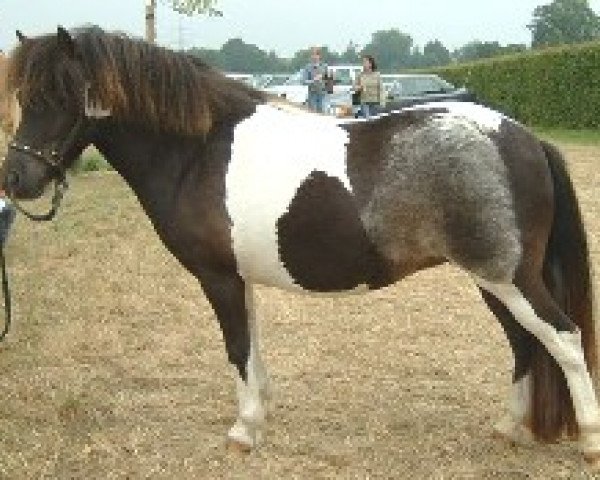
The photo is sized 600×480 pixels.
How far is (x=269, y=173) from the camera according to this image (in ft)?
13.2

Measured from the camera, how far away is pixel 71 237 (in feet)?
34.4

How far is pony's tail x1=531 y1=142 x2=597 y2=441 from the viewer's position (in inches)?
159

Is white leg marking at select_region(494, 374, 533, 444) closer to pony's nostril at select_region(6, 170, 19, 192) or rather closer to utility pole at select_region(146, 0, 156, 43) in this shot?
pony's nostril at select_region(6, 170, 19, 192)

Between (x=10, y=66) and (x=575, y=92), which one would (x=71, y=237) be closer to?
(x=10, y=66)

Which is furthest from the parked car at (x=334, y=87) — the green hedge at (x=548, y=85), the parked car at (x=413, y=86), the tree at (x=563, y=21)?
the tree at (x=563, y=21)

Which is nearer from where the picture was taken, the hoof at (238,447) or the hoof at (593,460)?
the hoof at (593,460)

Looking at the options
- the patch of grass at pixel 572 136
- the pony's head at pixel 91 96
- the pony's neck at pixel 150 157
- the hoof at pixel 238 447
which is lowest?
the patch of grass at pixel 572 136

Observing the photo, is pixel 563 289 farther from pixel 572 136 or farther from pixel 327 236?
pixel 572 136

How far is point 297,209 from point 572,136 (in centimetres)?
1846

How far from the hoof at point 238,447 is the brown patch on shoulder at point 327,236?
3.12ft

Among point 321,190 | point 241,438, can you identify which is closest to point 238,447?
point 241,438

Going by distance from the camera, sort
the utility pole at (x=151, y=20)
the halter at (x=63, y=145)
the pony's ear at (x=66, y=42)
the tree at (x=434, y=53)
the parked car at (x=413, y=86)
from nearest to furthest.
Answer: the pony's ear at (x=66, y=42)
the halter at (x=63, y=145)
the utility pole at (x=151, y=20)
the parked car at (x=413, y=86)
the tree at (x=434, y=53)

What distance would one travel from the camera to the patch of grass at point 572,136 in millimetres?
19670

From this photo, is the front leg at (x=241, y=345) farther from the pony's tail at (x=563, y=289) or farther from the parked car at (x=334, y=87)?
the parked car at (x=334, y=87)
